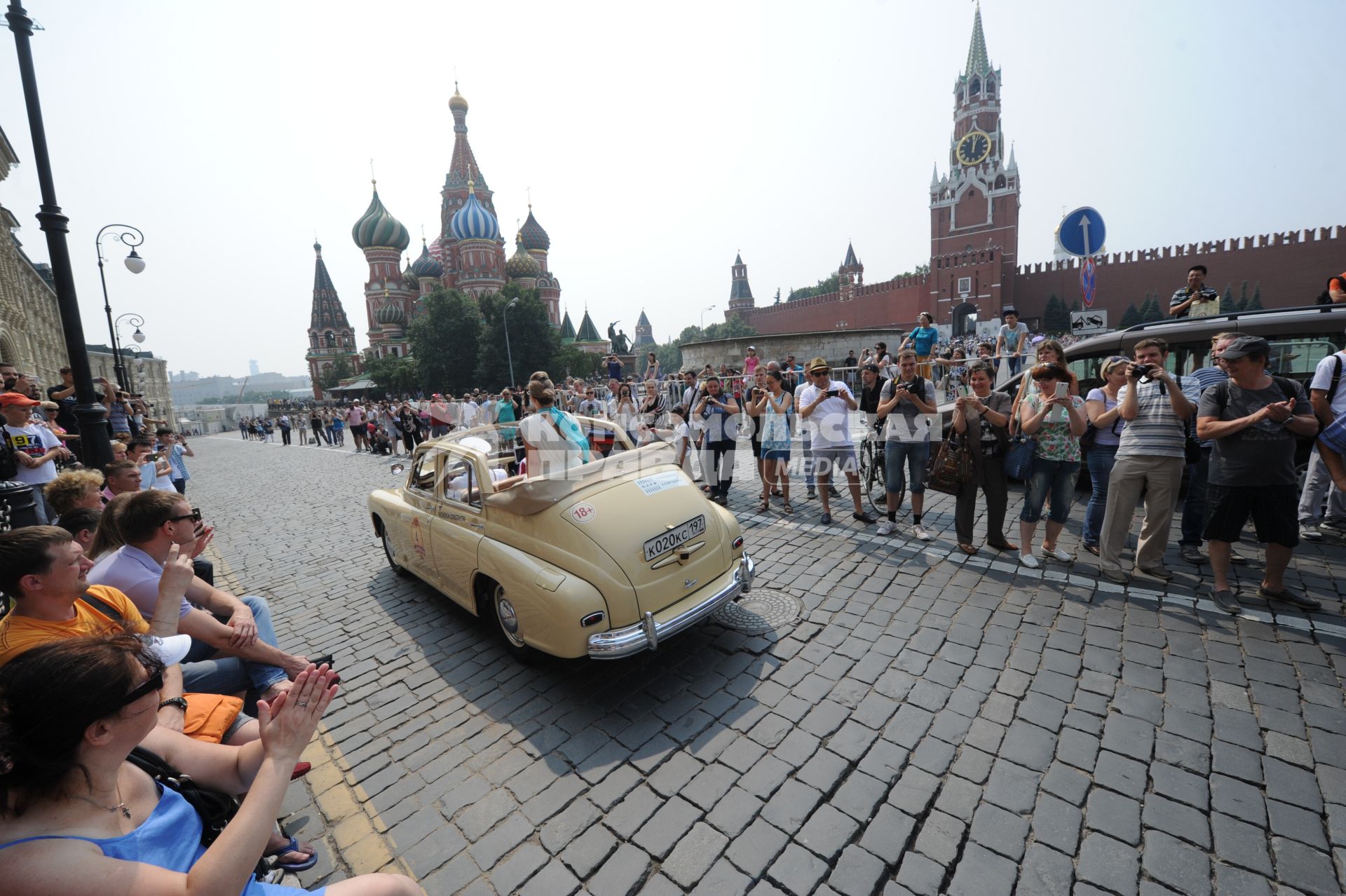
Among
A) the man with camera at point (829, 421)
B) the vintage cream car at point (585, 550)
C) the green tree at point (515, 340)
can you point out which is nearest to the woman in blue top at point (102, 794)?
the vintage cream car at point (585, 550)

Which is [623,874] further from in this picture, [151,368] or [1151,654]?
[151,368]

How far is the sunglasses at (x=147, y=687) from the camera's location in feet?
4.72

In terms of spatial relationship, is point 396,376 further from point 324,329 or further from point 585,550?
point 585,550

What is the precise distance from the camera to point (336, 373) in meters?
70.9

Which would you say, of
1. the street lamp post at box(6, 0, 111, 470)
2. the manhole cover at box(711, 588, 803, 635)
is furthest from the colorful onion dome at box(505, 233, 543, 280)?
the manhole cover at box(711, 588, 803, 635)

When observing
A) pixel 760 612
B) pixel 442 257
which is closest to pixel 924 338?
pixel 760 612

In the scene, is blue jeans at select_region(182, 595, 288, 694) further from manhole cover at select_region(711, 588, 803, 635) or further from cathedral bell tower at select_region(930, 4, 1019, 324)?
cathedral bell tower at select_region(930, 4, 1019, 324)

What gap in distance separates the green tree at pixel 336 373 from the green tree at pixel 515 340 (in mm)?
33148

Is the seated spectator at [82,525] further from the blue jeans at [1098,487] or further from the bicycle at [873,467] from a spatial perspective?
the blue jeans at [1098,487]

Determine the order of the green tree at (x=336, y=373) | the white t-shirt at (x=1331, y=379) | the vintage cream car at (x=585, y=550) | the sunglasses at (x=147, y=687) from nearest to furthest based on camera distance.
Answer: the sunglasses at (x=147, y=687)
the vintage cream car at (x=585, y=550)
the white t-shirt at (x=1331, y=379)
the green tree at (x=336, y=373)

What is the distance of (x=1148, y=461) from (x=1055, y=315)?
5952 centimetres

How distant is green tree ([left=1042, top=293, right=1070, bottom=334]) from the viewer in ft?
171

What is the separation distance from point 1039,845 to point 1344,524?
583cm

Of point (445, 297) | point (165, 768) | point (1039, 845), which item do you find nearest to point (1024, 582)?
point (1039, 845)
